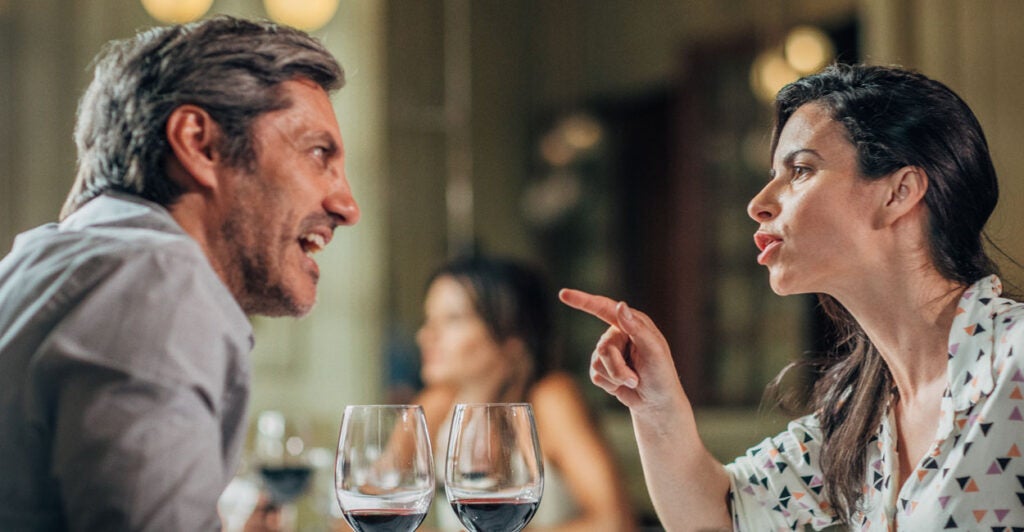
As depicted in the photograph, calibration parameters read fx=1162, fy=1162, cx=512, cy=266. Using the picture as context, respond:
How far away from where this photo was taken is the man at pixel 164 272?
90cm

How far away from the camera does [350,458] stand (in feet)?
3.67

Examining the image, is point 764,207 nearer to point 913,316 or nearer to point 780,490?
point 913,316

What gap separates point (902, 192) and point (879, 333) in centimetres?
18

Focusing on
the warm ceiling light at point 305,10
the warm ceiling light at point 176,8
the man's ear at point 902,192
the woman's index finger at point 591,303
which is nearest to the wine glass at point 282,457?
the woman's index finger at point 591,303

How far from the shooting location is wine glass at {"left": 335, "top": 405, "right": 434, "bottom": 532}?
111 centimetres

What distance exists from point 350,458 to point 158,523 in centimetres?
26

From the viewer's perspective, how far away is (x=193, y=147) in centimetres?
120

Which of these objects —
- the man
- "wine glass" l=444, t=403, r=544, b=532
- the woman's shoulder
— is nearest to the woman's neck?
"wine glass" l=444, t=403, r=544, b=532

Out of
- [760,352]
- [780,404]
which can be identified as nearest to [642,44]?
[760,352]

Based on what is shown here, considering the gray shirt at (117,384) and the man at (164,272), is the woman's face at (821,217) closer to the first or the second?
the man at (164,272)

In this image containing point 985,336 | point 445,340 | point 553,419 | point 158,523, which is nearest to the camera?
point 158,523

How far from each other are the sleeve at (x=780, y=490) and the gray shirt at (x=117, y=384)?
754mm

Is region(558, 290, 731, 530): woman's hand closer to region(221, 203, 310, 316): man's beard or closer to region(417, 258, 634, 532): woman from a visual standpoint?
region(221, 203, 310, 316): man's beard

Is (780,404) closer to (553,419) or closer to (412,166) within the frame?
(553,419)
